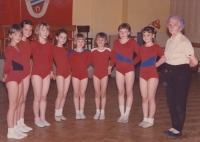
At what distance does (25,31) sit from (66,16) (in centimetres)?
835

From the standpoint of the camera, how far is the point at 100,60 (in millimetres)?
5449

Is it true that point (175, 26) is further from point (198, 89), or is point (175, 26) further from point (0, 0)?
point (0, 0)

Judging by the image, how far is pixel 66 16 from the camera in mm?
13039

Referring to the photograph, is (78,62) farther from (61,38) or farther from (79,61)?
(61,38)

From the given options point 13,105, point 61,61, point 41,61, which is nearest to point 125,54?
point 61,61

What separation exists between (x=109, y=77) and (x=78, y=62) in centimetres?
481

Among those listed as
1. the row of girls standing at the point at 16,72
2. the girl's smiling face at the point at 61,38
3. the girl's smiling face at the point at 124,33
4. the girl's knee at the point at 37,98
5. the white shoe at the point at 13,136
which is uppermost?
the girl's smiling face at the point at 124,33

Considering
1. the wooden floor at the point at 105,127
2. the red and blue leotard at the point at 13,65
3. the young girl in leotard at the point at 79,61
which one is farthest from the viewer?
the young girl in leotard at the point at 79,61

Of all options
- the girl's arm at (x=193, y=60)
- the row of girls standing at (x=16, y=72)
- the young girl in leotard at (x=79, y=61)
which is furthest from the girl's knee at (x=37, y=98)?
the girl's arm at (x=193, y=60)

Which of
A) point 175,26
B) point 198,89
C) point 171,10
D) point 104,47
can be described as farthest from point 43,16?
point 175,26

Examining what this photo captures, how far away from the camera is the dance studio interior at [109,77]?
4.88m

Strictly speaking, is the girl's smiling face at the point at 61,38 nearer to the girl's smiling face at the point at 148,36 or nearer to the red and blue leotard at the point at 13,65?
the red and blue leotard at the point at 13,65

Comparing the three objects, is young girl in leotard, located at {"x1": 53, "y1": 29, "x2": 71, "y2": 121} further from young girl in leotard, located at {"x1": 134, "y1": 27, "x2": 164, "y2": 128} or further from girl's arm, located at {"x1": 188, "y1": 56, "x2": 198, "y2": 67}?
girl's arm, located at {"x1": 188, "y1": 56, "x2": 198, "y2": 67}

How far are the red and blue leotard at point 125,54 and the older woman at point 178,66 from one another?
26.6 inches
